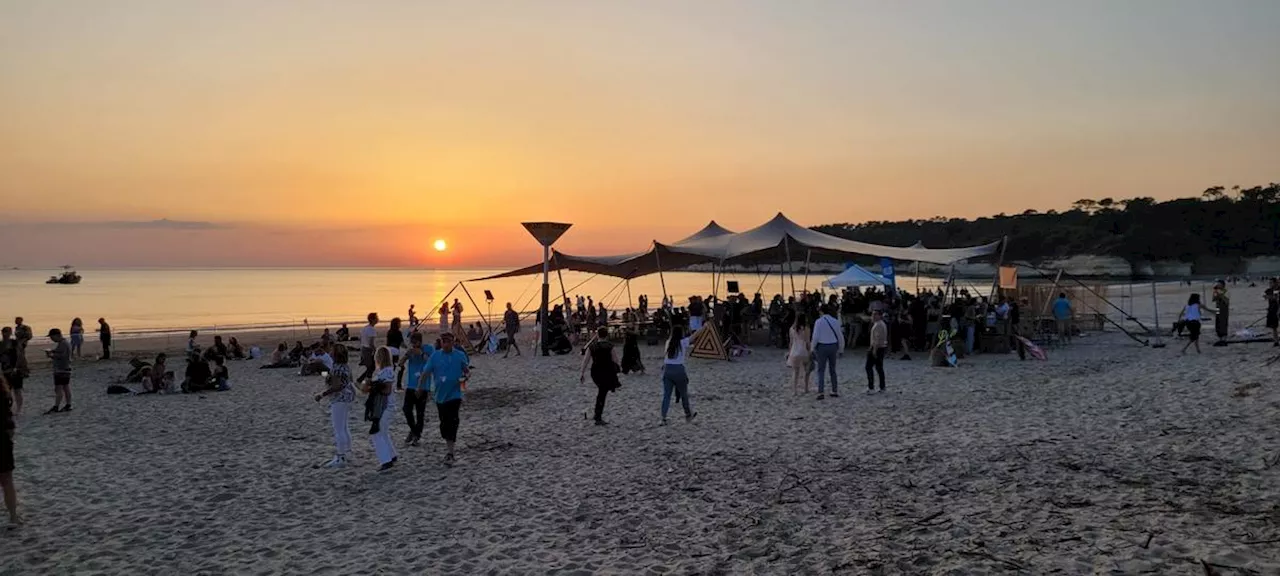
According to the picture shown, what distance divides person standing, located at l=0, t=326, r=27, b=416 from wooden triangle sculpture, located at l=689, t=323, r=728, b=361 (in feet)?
36.9

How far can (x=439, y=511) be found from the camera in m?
6.30

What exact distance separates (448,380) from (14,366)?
813cm

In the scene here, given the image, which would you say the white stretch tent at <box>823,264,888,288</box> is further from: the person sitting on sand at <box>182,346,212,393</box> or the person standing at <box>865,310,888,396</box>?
the person sitting on sand at <box>182,346,212,393</box>

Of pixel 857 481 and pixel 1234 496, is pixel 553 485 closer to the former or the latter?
pixel 857 481

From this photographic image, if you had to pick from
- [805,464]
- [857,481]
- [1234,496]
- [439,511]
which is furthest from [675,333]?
[1234,496]

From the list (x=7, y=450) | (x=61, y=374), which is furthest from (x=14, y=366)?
(x=7, y=450)

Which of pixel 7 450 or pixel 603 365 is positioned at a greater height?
pixel 603 365

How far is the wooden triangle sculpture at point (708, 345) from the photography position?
16156 millimetres

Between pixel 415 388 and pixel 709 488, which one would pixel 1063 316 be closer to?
pixel 709 488

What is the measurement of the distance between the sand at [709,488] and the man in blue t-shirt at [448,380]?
391 mm

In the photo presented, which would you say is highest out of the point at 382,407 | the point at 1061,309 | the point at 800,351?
the point at 1061,309

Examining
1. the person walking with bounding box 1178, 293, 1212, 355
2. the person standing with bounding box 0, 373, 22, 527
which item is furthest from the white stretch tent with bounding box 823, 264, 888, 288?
the person standing with bounding box 0, 373, 22, 527

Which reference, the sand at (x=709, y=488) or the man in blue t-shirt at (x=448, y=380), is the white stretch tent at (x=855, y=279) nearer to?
the sand at (x=709, y=488)

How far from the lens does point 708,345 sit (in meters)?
16.3
